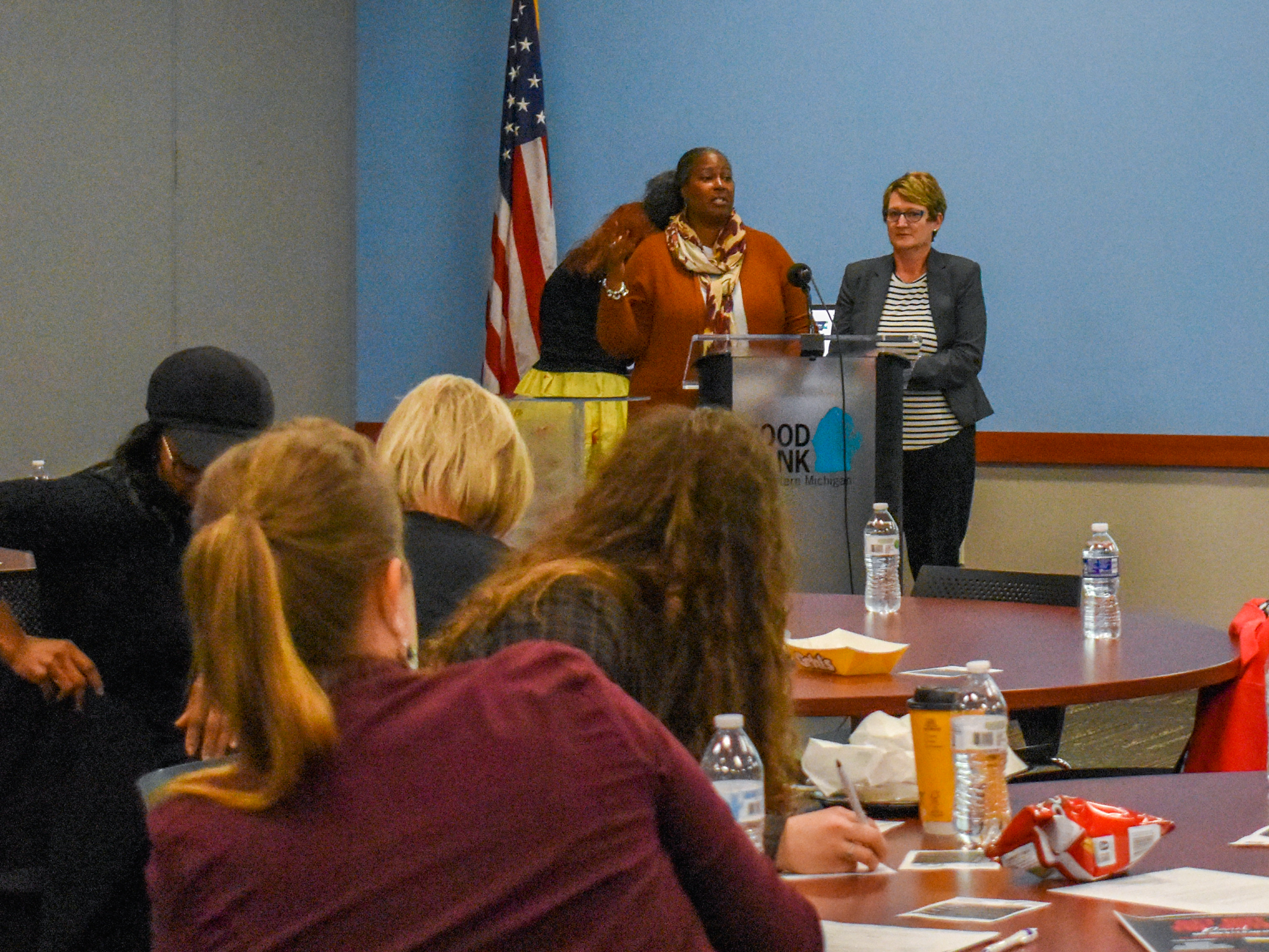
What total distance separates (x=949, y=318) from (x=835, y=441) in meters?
1.62

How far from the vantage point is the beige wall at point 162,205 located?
5.03m

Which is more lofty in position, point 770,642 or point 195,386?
point 195,386

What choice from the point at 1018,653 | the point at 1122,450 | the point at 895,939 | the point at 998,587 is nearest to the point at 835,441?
the point at 998,587

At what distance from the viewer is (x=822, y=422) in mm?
3582

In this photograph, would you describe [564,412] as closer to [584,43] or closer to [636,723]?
[636,723]

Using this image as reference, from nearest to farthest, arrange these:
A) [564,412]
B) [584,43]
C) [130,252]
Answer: [564,412] < [130,252] < [584,43]

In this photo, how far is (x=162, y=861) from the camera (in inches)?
38.4

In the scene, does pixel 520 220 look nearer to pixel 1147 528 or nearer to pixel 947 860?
pixel 1147 528

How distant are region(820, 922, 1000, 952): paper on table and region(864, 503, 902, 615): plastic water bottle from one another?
1690 millimetres

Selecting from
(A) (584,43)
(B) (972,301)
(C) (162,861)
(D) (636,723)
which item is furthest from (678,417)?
(A) (584,43)

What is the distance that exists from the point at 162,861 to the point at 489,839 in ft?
0.74

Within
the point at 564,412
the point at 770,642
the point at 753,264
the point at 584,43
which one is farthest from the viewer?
the point at 584,43

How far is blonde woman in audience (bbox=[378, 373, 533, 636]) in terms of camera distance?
6.72ft

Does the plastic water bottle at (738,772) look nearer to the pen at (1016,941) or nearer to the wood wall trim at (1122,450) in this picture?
the pen at (1016,941)
